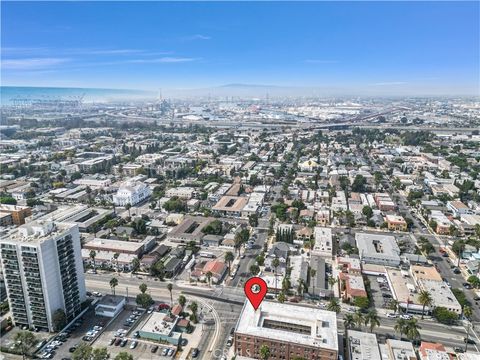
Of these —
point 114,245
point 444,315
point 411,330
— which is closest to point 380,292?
point 444,315

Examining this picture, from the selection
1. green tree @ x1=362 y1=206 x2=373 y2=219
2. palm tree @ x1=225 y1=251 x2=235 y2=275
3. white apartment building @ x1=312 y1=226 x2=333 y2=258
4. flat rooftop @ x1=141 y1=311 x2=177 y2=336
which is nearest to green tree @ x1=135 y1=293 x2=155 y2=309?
flat rooftop @ x1=141 y1=311 x2=177 y2=336

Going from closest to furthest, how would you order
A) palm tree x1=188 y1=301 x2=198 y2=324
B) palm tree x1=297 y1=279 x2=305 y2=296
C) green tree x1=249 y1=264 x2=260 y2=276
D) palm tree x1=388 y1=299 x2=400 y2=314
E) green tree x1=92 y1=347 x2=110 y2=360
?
green tree x1=92 y1=347 x2=110 y2=360 → palm tree x1=188 y1=301 x2=198 y2=324 → palm tree x1=388 y1=299 x2=400 y2=314 → palm tree x1=297 y1=279 x2=305 y2=296 → green tree x1=249 y1=264 x2=260 y2=276

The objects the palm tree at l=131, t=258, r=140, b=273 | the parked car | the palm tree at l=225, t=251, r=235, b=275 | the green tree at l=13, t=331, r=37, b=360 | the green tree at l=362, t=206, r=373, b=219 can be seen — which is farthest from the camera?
the green tree at l=362, t=206, r=373, b=219

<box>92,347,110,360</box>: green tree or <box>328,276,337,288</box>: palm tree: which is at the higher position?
<box>92,347,110,360</box>: green tree

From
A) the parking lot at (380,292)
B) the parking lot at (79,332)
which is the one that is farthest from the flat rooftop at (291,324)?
the parking lot at (79,332)

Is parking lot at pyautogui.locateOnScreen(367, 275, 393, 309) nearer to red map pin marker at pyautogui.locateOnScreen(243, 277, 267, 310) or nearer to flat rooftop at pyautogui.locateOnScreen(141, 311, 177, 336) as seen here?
red map pin marker at pyautogui.locateOnScreen(243, 277, 267, 310)

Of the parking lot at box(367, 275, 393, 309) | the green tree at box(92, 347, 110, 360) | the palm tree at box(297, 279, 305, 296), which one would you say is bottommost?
the parking lot at box(367, 275, 393, 309)

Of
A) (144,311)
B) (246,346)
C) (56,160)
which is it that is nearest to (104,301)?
(144,311)
